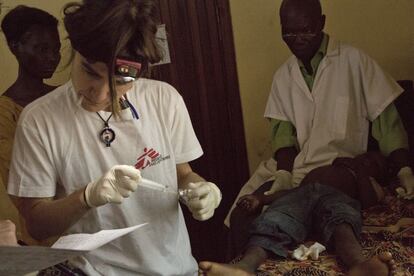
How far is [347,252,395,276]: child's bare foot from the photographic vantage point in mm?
1356

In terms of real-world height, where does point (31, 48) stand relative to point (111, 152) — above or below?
above

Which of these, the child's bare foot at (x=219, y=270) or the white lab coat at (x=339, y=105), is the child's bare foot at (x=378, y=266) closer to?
the child's bare foot at (x=219, y=270)

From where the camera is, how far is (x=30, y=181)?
1.21m

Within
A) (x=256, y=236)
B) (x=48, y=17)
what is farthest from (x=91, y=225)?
(x=48, y=17)

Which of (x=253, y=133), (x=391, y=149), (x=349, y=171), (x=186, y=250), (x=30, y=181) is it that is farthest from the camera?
(x=253, y=133)

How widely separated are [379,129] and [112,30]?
1444 mm

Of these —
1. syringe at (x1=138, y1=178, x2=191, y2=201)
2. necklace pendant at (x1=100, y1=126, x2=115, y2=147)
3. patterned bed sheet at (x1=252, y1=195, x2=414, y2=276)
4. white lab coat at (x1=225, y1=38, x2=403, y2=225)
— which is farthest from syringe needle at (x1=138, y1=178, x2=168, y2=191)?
white lab coat at (x1=225, y1=38, x2=403, y2=225)

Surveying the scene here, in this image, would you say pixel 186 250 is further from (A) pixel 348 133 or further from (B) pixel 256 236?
(A) pixel 348 133

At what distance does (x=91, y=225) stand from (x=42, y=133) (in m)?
0.27

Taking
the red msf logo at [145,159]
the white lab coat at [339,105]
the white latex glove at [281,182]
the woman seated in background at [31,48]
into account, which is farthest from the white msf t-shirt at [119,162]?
the white lab coat at [339,105]

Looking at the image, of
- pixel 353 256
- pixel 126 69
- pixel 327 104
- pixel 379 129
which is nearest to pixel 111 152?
pixel 126 69

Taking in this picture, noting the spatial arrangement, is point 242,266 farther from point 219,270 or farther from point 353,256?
point 353,256

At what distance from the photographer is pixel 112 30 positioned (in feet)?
3.61

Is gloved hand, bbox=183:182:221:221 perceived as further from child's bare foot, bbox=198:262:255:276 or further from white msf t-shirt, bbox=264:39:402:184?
white msf t-shirt, bbox=264:39:402:184
